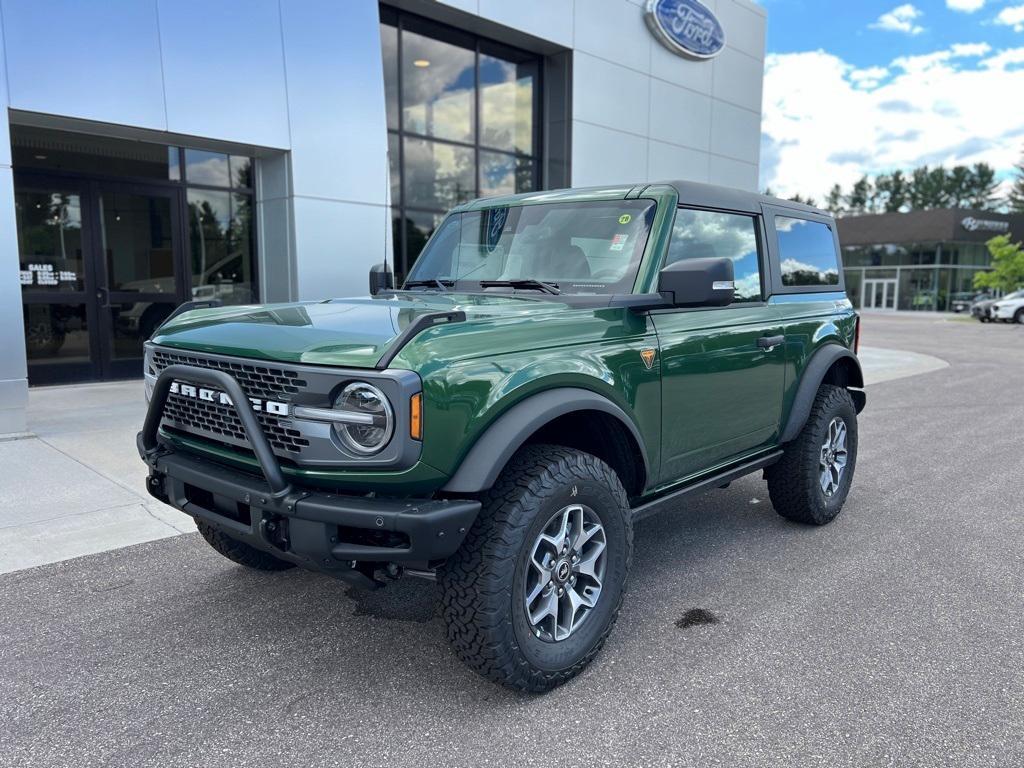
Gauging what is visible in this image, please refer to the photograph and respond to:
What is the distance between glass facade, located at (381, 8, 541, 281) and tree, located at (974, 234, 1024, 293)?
113 feet

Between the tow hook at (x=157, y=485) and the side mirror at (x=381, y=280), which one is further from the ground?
the side mirror at (x=381, y=280)

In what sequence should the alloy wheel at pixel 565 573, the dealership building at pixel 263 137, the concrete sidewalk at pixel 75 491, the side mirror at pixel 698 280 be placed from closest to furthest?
the alloy wheel at pixel 565 573, the side mirror at pixel 698 280, the concrete sidewalk at pixel 75 491, the dealership building at pixel 263 137

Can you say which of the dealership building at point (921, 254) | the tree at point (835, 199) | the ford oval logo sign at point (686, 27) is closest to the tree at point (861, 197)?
the tree at point (835, 199)

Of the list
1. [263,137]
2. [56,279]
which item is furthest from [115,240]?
[263,137]

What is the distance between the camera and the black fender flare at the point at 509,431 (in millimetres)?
2521

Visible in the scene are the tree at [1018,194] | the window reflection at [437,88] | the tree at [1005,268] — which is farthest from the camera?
the tree at [1018,194]

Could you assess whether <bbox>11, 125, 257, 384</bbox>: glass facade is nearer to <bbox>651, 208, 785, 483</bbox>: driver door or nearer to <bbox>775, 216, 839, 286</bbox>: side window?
<bbox>775, 216, 839, 286</bbox>: side window

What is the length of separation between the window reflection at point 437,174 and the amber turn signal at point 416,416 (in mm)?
11291

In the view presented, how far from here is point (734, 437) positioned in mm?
3930

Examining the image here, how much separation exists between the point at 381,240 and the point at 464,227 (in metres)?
6.92

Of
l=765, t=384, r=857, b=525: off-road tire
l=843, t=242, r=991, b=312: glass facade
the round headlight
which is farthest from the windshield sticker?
l=843, t=242, r=991, b=312: glass facade

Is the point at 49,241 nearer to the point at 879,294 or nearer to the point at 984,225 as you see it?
the point at 879,294

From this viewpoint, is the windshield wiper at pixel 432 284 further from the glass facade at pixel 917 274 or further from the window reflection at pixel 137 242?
the glass facade at pixel 917 274

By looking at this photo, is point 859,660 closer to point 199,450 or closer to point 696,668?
point 696,668
